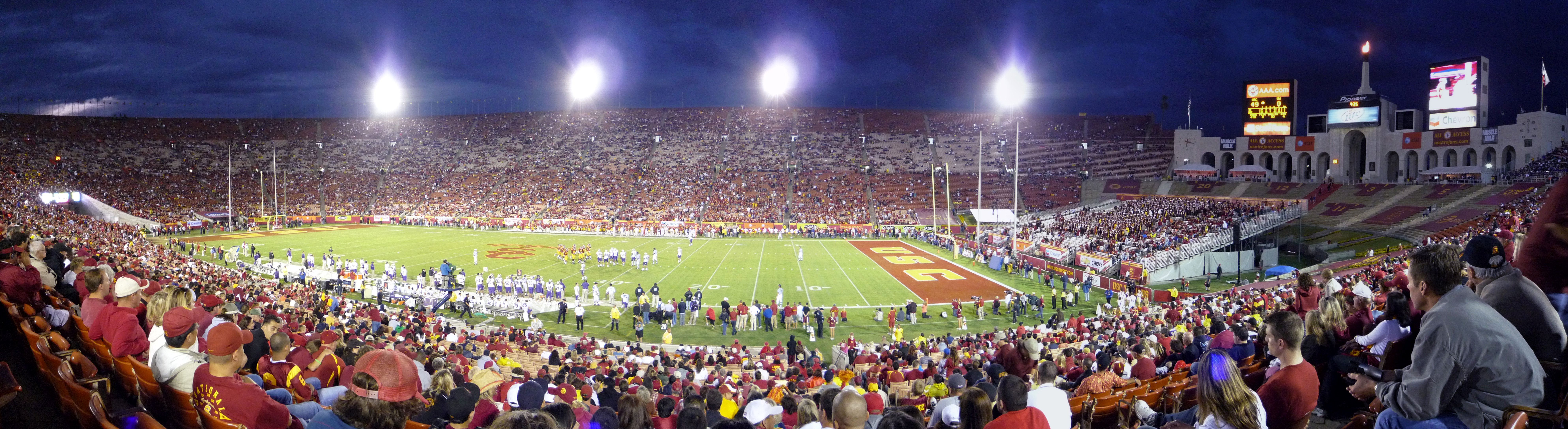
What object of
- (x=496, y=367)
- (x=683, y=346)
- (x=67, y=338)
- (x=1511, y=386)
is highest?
(x=1511, y=386)

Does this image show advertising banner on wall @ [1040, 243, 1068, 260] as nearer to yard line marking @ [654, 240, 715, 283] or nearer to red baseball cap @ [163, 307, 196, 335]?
yard line marking @ [654, 240, 715, 283]

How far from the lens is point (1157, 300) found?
84.5 feet

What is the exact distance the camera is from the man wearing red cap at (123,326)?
5000 millimetres

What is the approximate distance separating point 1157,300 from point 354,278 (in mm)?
29736

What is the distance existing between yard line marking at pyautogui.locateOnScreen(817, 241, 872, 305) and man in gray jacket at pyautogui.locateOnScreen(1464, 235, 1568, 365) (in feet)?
70.4

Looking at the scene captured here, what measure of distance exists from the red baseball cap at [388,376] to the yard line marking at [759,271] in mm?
21346

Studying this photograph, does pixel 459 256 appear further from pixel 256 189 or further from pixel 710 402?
pixel 256 189

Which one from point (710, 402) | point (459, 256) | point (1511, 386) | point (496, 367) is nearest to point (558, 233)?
point (459, 256)

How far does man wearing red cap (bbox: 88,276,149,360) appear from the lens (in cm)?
500

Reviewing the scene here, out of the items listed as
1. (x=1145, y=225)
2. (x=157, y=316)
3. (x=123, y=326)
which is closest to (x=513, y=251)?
(x=1145, y=225)

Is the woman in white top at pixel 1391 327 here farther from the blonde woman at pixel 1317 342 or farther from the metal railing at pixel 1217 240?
the metal railing at pixel 1217 240

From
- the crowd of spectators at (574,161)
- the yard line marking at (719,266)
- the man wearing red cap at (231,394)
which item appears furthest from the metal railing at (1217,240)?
the man wearing red cap at (231,394)

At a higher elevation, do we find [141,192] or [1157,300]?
[141,192]

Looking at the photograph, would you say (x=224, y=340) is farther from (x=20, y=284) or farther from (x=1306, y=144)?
(x=1306, y=144)
